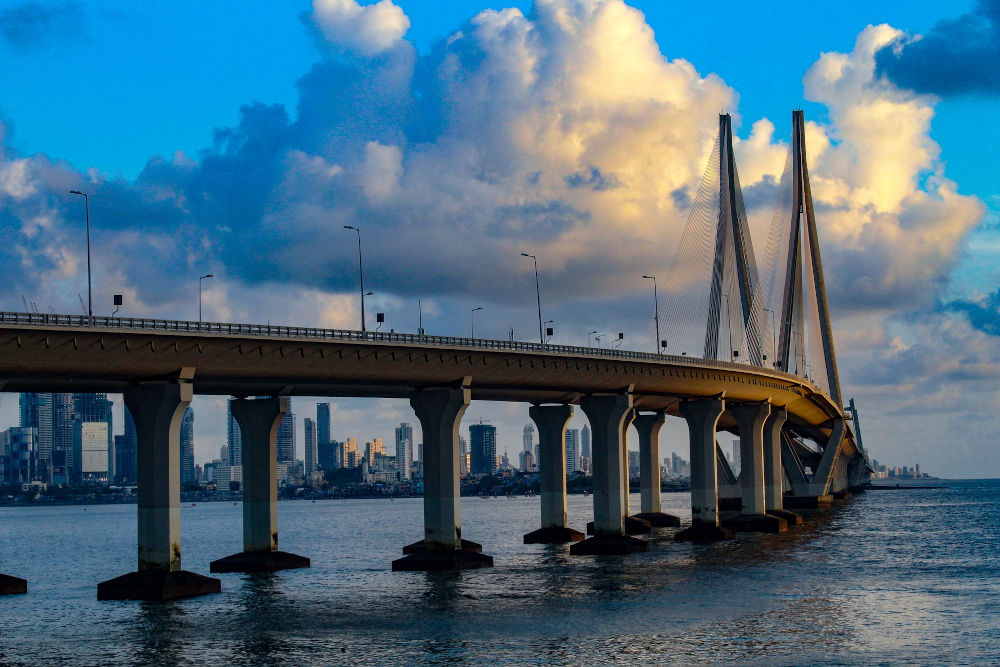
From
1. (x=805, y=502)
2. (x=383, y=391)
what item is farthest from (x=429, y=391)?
(x=805, y=502)

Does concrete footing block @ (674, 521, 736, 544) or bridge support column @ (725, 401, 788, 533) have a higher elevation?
bridge support column @ (725, 401, 788, 533)

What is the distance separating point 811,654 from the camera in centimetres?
4794

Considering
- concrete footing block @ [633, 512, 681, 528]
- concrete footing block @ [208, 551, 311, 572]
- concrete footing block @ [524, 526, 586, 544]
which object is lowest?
concrete footing block @ [633, 512, 681, 528]

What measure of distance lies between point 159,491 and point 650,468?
8240 cm

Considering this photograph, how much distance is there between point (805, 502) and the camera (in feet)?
632

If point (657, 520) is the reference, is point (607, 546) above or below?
above

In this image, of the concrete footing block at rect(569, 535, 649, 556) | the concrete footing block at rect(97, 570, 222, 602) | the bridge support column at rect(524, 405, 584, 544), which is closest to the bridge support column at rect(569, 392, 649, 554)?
the concrete footing block at rect(569, 535, 649, 556)

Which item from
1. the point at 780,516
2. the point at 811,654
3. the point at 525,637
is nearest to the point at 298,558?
the point at 525,637

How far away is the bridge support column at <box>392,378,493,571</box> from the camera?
85.4 metres

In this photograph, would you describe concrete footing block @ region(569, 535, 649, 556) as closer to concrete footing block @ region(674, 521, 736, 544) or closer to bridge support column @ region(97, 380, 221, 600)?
concrete footing block @ region(674, 521, 736, 544)

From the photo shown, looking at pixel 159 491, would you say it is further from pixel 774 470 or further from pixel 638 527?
pixel 774 470

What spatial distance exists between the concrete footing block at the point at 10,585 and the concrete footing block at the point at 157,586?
20.9 ft

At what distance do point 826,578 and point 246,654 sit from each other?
40.3 m

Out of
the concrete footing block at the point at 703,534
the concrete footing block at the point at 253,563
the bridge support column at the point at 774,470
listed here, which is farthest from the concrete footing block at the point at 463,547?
the bridge support column at the point at 774,470
